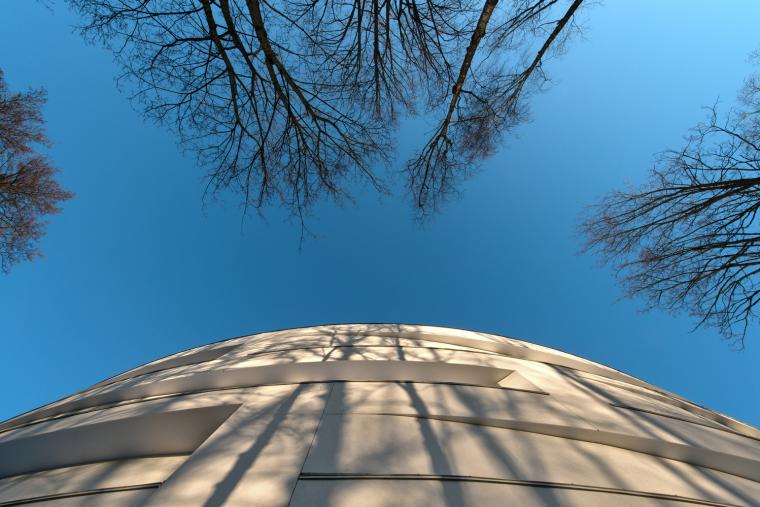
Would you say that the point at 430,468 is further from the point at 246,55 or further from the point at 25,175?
the point at 25,175

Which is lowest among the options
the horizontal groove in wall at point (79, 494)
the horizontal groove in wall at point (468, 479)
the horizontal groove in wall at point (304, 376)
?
the horizontal groove in wall at point (79, 494)

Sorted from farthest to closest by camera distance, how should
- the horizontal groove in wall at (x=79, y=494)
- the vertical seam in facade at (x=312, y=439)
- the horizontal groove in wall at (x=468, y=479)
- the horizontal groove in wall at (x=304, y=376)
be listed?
the horizontal groove in wall at (x=304, y=376) < the horizontal groove in wall at (x=79, y=494) < the horizontal groove in wall at (x=468, y=479) < the vertical seam in facade at (x=312, y=439)

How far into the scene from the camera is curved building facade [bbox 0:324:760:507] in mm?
2229

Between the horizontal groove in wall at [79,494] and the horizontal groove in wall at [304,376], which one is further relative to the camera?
the horizontal groove in wall at [304,376]

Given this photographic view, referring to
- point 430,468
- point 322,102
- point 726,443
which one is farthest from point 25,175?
point 726,443

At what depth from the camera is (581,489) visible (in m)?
2.29

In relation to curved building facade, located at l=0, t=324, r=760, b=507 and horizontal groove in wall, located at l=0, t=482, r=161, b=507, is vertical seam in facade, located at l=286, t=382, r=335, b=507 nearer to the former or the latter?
curved building facade, located at l=0, t=324, r=760, b=507

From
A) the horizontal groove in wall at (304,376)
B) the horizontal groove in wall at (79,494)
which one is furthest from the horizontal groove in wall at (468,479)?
the horizontal groove in wall at (304,376)

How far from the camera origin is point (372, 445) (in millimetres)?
2686

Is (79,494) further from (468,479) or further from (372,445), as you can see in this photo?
(468,479)

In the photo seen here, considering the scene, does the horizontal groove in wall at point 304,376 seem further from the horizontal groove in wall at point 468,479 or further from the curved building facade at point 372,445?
the horizontal groove in wall at point 468,479

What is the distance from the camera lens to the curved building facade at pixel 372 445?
87.7 inches

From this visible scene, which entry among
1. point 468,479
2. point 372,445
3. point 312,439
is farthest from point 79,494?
point 468,479

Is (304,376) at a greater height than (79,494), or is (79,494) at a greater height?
(304,376)
